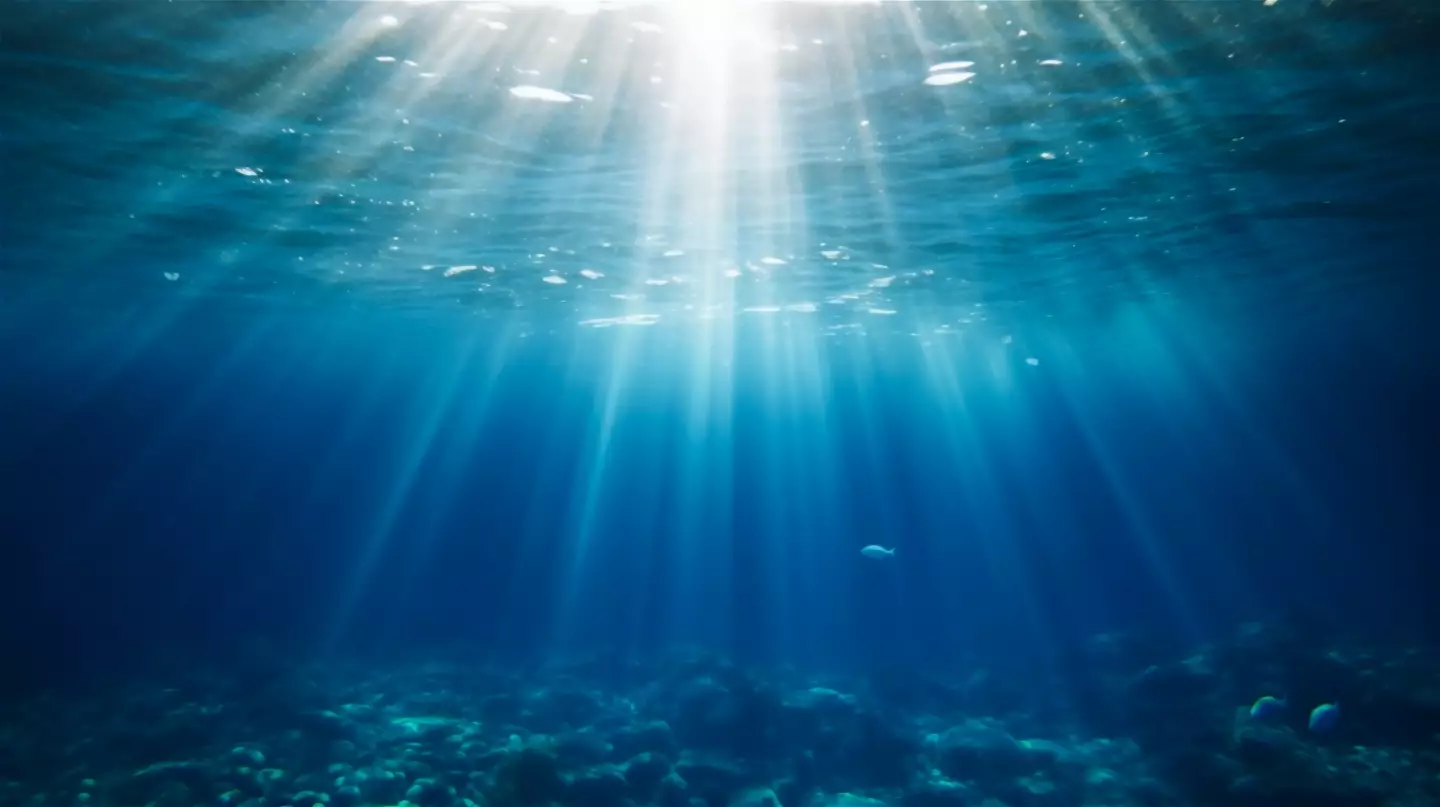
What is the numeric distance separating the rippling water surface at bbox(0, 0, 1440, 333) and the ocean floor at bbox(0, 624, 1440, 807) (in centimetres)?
1026

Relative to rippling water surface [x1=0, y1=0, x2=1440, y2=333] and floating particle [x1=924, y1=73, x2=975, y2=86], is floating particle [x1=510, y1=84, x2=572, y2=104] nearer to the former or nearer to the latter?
rippling water surface [x1=0, y1=0, x2=1440, y2=333]

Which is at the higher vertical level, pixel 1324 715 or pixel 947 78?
pixel 947 78

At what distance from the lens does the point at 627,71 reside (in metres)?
10.6

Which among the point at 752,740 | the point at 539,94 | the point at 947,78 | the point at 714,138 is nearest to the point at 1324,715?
the point at 752,740

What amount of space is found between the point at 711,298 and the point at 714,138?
15.5m

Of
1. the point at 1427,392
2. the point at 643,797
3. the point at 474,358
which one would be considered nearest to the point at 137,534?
the point at 474,358

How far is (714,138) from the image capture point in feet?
42.4

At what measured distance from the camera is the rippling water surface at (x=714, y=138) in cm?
966

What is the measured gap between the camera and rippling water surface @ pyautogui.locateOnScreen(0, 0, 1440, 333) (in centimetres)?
966

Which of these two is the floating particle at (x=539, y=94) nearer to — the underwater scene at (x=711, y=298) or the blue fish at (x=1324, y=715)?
the underwater scene at (x=711, y=298)

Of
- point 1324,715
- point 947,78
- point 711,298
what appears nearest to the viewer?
point 947,78

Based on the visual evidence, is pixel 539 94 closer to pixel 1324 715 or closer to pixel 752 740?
pixel 752 740

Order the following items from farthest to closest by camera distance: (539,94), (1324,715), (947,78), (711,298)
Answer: (711,298) < (1324,715) < (539,94) < (947,78)

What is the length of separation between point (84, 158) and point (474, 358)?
40384 mm
